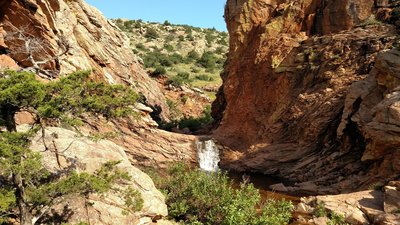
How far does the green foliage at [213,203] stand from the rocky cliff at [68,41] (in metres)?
5.71

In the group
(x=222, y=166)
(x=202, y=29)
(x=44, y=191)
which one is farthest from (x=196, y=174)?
(x=202, y=29)

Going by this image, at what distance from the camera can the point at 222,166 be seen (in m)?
25.2

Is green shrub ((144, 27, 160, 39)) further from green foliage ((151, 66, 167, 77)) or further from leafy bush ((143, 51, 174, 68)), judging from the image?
green foliage ((151, 66, 167, 77))

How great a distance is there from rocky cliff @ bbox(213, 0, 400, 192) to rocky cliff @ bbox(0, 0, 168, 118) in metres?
8.96

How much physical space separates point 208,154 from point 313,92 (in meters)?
8.78

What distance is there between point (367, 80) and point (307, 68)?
19.9 ft

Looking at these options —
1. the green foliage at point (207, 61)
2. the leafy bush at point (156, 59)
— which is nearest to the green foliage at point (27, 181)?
the leafy bush at point (156, 59)

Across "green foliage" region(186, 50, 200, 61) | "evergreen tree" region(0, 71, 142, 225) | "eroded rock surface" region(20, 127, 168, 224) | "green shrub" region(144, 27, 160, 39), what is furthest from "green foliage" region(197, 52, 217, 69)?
"evergreen tree" region(0, 71, 142, 225)

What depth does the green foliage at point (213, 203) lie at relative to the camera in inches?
382

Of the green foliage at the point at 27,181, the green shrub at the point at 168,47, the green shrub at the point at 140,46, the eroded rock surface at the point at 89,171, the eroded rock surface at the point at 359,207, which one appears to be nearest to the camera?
the green foliage at the point at 27,181

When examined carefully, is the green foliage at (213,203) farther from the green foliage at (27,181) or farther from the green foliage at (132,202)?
the green foliage at (27,181)

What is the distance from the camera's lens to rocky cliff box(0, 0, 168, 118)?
664 inches

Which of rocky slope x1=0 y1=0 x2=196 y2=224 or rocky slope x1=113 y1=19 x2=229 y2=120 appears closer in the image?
rocky slope x1=0 y1=0 x2=196 y2=224

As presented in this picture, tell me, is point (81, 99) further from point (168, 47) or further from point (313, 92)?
point (168, 47)
